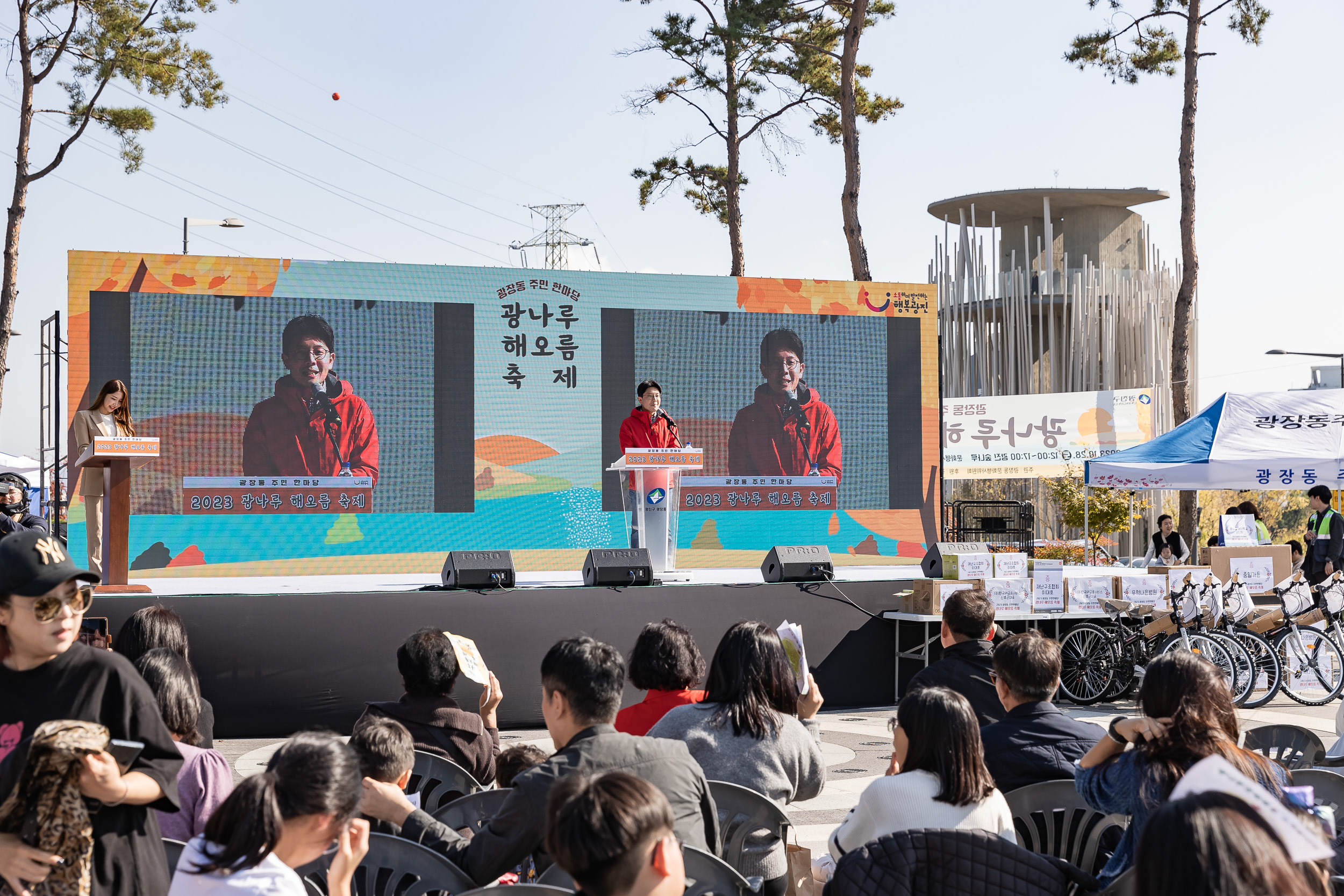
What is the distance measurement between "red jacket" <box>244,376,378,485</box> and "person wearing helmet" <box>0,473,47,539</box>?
1.88 meters

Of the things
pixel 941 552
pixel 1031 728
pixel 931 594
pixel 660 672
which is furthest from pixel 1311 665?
pixel 660 672

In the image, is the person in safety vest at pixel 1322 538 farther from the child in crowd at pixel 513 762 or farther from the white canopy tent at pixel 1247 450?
the child in crowd at pixel 513 762

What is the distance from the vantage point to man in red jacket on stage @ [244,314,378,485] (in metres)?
10.0

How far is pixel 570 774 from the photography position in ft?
6.91

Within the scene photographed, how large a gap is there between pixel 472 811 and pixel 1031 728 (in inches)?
53.9

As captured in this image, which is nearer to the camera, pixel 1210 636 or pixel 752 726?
pixel 752 726

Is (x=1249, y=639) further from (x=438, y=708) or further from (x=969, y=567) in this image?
(x=438, y=708)

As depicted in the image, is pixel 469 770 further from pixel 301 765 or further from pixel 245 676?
pixel 245 676

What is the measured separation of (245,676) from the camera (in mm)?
6215

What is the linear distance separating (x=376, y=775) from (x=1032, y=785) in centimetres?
141

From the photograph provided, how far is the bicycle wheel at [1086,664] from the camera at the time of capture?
7637 mm

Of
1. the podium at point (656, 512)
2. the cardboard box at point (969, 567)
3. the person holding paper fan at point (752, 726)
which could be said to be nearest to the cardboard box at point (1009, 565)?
the cardboard box at point (969, 567)

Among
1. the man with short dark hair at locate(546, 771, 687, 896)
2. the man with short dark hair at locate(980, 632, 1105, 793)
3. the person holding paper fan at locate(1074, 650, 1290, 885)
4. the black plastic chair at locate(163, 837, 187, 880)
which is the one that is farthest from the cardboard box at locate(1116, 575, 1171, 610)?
the man with short dark hair at locate(546, 771, 687, 896)

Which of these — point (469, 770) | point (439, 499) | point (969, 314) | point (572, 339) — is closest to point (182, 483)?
point (439, 499)
